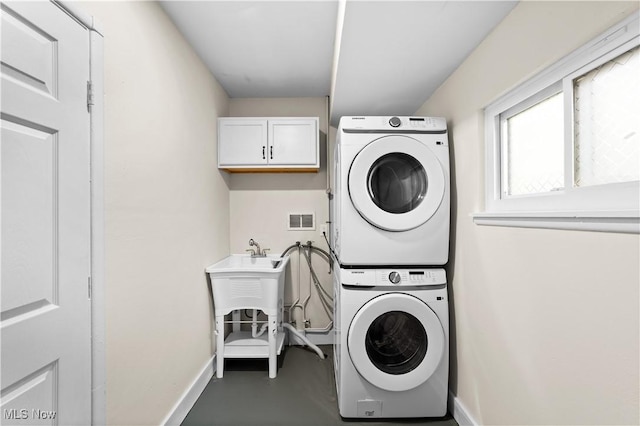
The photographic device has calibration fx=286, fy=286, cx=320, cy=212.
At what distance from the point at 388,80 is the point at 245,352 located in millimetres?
2318

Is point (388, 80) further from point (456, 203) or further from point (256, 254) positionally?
point (256, 254)

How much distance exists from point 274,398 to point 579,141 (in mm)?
2259

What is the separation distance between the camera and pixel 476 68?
5.15ft

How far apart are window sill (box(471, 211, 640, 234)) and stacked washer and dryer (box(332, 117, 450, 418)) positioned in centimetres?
50

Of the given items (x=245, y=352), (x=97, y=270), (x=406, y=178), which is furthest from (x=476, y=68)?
(x=245, y=352)

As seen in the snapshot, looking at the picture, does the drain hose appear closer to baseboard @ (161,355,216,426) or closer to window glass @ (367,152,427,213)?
baseboard @ (161,355,216,426)

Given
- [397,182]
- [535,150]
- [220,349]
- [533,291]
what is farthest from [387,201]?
[220,349]

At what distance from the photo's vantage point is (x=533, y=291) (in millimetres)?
1170

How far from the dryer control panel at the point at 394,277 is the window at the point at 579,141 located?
50 centimetres

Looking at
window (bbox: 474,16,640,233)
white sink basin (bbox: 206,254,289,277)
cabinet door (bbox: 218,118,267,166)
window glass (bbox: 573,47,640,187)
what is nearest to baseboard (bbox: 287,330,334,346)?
white sink basin (bbox: 206,254,289,277)

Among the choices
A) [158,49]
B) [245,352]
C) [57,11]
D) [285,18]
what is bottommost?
[245,352]

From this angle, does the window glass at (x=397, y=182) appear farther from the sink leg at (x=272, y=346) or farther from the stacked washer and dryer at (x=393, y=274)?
the sink leg at (x=272, y=346)

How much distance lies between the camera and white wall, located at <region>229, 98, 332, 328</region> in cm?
293

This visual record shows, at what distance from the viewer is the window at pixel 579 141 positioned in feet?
2.85
